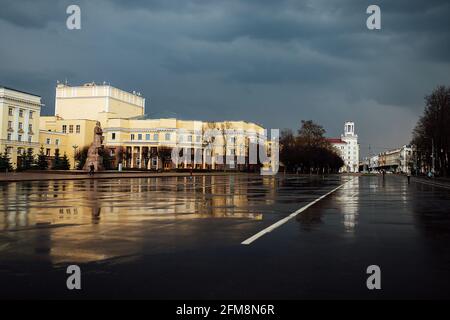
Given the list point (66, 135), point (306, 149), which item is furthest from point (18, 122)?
point (306, 149)

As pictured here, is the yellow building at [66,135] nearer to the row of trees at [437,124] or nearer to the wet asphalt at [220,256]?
the row of trees at [437,124]

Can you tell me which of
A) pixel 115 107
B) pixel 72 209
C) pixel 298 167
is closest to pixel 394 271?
pixel 72 209

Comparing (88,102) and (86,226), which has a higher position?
(88,102)

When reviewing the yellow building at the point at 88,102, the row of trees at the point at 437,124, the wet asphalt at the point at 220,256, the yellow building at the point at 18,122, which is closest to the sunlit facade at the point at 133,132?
the yellow building at the point at 88,102

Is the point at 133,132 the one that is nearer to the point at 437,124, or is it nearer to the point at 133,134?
the point at 133,134

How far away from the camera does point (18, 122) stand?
314 feet

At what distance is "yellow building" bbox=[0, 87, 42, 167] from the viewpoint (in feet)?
300

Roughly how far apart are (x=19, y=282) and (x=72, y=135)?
380ft

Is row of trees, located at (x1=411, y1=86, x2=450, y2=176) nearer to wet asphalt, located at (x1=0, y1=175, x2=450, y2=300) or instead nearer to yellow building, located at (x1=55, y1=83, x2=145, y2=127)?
wet asphalt, located at (x1=0, y1=175, x2=450, y2=300)

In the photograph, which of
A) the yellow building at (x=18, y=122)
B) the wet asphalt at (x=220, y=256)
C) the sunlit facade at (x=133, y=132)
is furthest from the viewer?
the sunlit facade at (x=133, y=132)

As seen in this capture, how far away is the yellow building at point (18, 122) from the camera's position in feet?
300

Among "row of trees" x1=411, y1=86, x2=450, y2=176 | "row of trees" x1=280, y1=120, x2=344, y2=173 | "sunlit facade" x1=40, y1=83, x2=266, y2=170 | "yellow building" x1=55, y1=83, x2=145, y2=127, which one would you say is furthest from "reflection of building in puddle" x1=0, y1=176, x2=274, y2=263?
"yellow building" x1=55, y1=83, x2=145, y2=127

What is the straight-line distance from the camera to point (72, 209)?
16.0 meters
